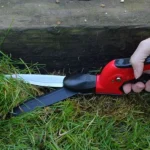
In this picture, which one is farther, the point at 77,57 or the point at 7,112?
the point at 77,57

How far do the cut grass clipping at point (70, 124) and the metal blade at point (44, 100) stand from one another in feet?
0.07

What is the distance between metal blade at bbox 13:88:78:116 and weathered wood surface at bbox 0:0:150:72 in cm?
17

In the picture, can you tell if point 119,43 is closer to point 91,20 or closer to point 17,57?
point 91,20

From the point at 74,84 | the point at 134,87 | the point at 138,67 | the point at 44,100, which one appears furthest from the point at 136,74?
→ the point at 44,100

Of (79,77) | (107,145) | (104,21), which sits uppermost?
(104,21)

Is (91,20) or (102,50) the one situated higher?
(91,20)

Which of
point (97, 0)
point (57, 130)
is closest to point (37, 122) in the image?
point (57, 130)

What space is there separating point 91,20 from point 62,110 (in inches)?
15.5

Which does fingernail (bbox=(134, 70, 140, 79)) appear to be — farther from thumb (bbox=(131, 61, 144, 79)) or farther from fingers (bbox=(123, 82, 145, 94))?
fingers (bbox=(123, 82, 145, 94))

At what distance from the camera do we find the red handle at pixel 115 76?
1869mm

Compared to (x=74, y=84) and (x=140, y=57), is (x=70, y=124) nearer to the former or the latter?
(x=74, y=84)

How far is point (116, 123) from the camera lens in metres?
2.03

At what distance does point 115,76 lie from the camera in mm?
1911

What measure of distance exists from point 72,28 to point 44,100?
12.6 inches
